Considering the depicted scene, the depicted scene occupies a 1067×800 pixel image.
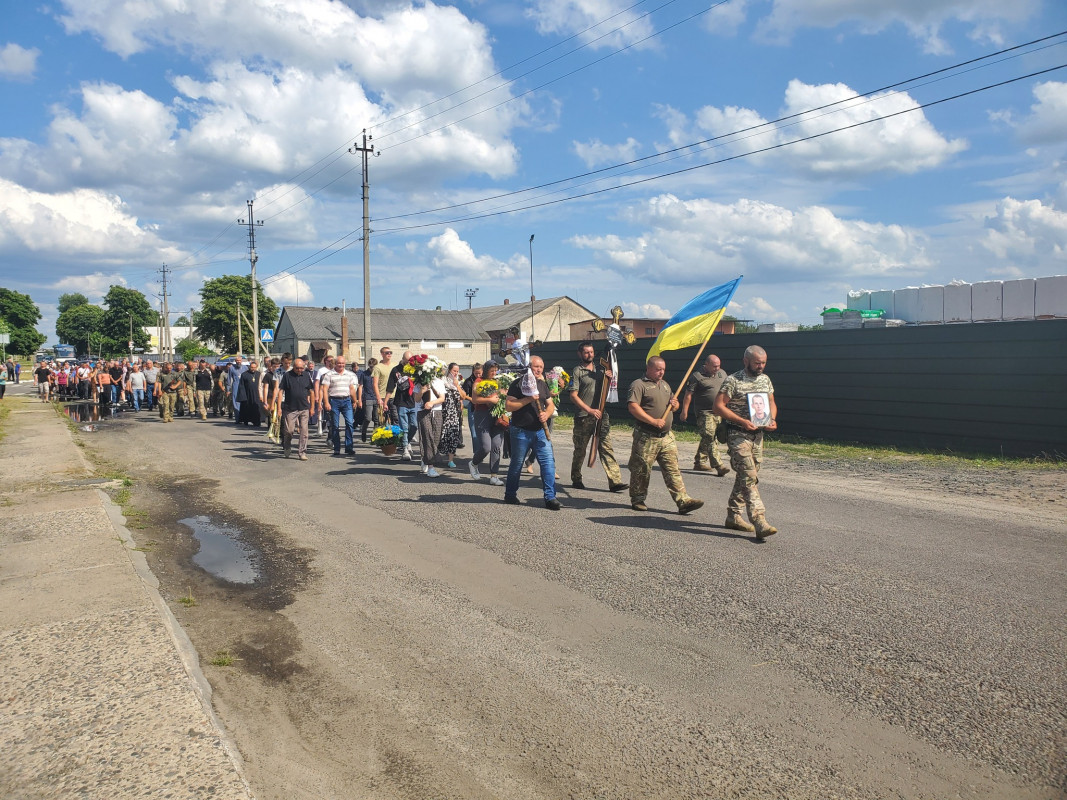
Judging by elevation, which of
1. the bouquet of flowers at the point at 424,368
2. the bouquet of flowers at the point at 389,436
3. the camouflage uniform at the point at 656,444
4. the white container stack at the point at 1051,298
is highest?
the white container stack at the point at 1051,298

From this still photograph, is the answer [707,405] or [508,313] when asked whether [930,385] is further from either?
[508,313]

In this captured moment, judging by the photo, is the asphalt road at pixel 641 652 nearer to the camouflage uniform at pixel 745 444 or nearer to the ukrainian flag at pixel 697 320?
the camouflage uniform at pixel 745 444

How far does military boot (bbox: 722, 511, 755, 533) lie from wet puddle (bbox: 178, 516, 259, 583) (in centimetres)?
455

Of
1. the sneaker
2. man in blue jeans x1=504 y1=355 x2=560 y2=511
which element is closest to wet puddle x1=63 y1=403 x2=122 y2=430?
man in blue jeans x1=504 y1=355 x2=560 y2=511

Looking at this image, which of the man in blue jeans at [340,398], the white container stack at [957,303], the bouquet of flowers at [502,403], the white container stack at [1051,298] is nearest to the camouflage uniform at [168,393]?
the man in blue jeans at [340,398]

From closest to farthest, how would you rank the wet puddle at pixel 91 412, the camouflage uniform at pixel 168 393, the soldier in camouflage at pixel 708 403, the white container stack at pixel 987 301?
the soldier in camouflage at pixel 708 403, the white container stack at pixel 987 301, the camouflage uniform at pixel 168 393, the wet puddle at pixel 91 412

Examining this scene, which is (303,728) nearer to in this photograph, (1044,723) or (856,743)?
(856,743)

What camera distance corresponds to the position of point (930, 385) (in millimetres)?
14562

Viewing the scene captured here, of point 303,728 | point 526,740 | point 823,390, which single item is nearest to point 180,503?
point 303,728

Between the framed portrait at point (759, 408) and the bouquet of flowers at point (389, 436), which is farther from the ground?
the framed portrait at point (759, 408)

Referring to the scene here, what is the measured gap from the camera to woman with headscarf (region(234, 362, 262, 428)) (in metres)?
21.8

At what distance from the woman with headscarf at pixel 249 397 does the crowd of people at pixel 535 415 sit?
1.53 m

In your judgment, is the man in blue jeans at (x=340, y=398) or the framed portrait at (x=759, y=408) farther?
the man in blue jeans at (x=340, y=398)

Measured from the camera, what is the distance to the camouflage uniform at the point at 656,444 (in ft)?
28.5
